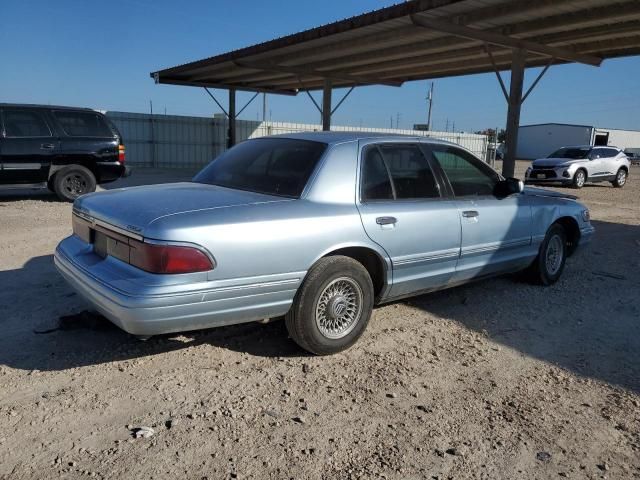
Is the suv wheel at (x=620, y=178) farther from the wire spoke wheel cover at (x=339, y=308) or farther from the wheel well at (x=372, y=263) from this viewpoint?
the wire spoke wheel cover at (x=339, y=308)

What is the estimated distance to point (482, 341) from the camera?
4.13 m

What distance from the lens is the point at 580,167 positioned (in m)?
18.6

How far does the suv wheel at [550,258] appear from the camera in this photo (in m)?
5.47

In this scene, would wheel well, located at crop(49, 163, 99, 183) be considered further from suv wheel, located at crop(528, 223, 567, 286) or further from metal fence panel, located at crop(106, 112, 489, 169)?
metal fence panel, located at crop(106, 112, 489, 169)

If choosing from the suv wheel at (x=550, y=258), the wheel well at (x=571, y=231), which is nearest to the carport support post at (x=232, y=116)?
the wheel well at (x=571, y=231)

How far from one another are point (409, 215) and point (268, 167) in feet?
3.73

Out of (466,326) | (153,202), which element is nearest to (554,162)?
(466,326)

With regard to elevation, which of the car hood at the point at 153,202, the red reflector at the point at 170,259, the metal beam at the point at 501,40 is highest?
the metal beam at the point at 501,40

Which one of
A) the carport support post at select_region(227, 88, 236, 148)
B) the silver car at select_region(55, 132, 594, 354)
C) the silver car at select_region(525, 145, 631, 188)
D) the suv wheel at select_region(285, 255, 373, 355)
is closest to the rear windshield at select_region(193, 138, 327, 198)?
the silver car at select_region(55, 132, 594, 354)

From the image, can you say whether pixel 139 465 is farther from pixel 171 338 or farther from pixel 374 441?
pixel 171 338

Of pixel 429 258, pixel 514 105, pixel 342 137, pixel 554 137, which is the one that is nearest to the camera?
pixel 342 137

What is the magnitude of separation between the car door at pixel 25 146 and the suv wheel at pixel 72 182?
26 centimetres

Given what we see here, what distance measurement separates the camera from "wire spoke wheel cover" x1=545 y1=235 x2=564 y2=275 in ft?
18.4

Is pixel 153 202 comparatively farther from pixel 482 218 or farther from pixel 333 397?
pixel 482 218
